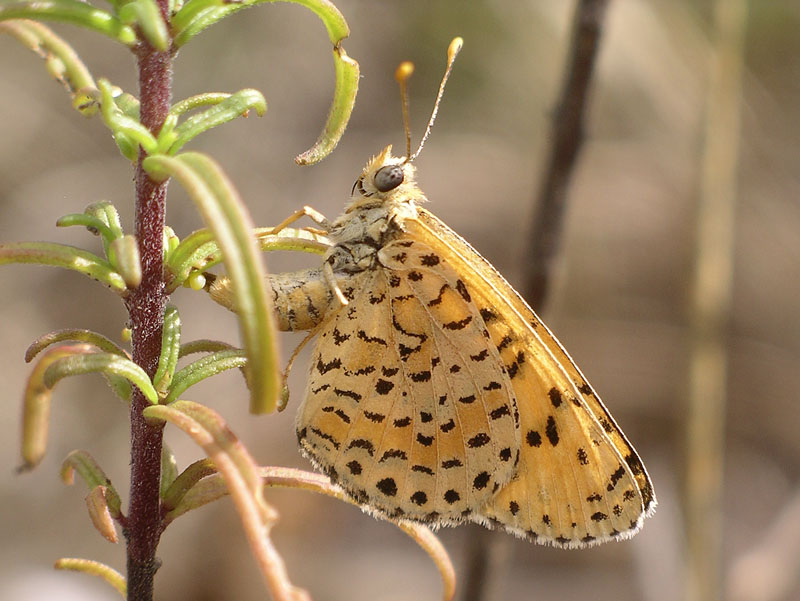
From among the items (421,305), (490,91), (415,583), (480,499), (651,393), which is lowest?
(415,583)

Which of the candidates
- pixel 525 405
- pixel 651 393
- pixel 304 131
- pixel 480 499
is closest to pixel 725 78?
pixel 525 405

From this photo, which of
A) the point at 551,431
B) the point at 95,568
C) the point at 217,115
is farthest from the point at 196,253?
the point at 551,431

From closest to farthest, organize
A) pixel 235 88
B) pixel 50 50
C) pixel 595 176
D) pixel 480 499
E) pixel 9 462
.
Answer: pixel 50 50
pixel 480 499
pixel 9 462
pixel 235 88
pixel 595 176

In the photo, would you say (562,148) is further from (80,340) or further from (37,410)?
(37,410)

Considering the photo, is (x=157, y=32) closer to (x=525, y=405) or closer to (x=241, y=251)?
(x=241, y=251)

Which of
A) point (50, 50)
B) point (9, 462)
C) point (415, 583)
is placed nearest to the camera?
point (50, 50)

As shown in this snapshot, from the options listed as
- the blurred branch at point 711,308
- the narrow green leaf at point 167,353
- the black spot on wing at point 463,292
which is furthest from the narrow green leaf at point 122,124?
the blurred branch at point 711,308

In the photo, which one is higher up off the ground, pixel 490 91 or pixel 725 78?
pixel 490 91

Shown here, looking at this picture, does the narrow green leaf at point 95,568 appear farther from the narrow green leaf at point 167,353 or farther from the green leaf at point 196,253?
the green leaf at point 196,253
